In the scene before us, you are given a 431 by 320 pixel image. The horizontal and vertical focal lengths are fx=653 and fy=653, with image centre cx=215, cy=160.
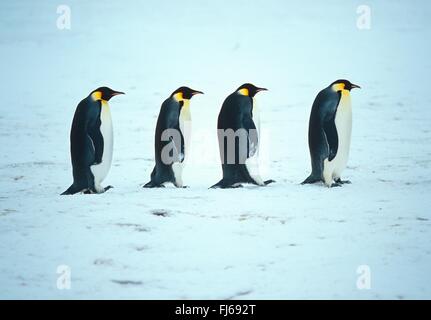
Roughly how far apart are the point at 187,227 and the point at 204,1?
18.9 metres

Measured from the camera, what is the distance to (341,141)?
600 cm

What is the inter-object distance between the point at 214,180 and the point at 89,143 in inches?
55.0

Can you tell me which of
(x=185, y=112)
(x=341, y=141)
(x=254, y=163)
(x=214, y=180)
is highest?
(x=185, y=112)

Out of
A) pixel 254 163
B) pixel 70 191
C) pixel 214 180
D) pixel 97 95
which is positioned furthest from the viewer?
pixel 214 180

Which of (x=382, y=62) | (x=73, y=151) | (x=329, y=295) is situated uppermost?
(x=382, y=62)

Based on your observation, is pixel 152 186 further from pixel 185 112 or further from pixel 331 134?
pixel 331 134

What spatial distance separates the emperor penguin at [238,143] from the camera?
5.88 m

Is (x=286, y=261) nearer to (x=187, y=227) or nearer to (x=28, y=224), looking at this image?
(x=187, y=227)

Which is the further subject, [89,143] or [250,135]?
[250,135]

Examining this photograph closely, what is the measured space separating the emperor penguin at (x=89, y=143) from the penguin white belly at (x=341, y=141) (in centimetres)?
204

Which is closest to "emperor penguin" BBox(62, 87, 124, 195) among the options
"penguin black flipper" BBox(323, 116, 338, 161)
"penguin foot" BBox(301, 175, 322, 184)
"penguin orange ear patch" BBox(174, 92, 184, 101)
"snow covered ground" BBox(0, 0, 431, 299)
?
"snow covered ground" BBox(0, 0, 431, 299)

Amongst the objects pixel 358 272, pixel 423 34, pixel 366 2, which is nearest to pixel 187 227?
pixel 358 272

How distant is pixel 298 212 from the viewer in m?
5.03

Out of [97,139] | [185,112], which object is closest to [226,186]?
[185,112]
